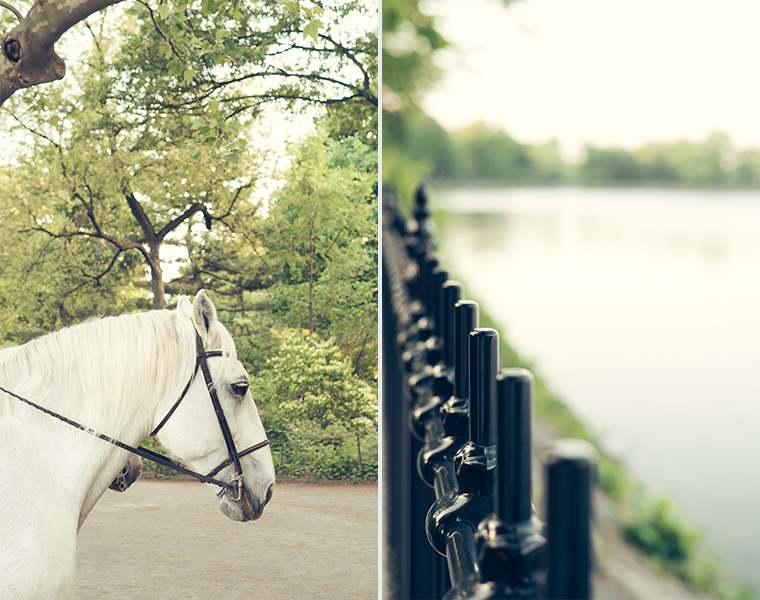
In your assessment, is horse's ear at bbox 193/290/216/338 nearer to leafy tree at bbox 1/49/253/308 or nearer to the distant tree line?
leafy tree at bbox 1/49/253/308

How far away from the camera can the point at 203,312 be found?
5.50 feet

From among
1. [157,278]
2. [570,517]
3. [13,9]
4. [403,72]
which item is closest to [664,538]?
[403,72]

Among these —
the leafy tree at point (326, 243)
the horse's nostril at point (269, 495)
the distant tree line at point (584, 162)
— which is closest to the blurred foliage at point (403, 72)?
the leafy tree at point (326, 243)

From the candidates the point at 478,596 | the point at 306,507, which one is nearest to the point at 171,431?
the point at 306,507

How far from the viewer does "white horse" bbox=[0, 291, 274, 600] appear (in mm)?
1481

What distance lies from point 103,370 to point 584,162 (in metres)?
11.2

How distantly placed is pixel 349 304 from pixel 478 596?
1617mm

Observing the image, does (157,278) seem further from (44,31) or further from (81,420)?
(44,31)

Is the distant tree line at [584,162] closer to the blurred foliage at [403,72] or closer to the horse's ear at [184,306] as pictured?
the blurred foliage at [403,72]

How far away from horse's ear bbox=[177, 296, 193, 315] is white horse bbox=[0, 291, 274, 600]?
0.09 ft

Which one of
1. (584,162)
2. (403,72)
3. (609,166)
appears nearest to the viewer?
(403,72)

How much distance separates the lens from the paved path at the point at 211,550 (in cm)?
174

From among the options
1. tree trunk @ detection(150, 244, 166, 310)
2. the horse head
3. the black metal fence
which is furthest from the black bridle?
the black metal fence

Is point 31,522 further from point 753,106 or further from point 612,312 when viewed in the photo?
point 753,106
